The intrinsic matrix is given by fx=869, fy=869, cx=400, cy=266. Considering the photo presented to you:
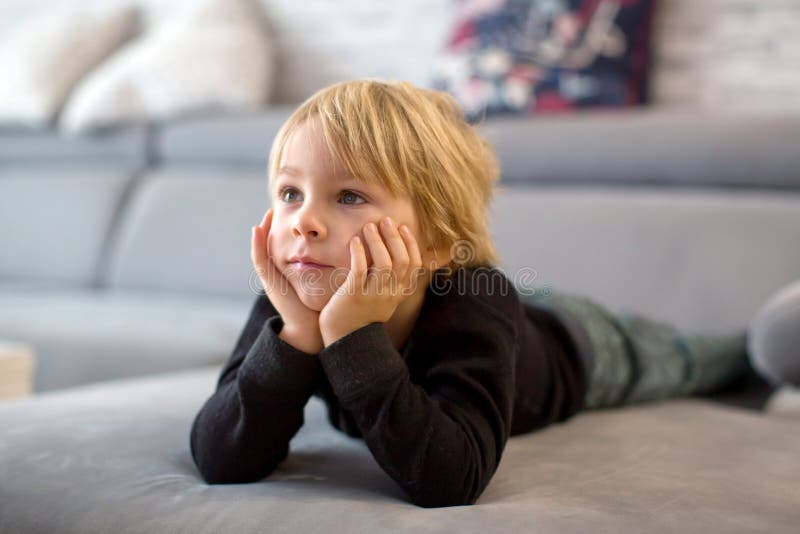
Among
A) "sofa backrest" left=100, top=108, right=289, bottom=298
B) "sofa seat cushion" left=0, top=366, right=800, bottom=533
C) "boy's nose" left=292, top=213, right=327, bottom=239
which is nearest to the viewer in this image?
"sofa seat cushion" left=0, top=366, right=800, bottom=533

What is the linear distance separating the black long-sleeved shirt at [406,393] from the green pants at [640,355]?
1.03 feet

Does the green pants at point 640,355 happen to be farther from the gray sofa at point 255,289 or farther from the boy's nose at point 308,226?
the boy's nose at point 308,226

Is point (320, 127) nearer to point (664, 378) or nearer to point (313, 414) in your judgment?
point (313, 414)

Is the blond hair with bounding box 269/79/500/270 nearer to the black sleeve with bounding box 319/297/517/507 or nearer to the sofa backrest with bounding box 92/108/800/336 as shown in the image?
the black sleeve with bounding box 319/297/517/507

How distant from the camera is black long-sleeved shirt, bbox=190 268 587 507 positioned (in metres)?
0.76

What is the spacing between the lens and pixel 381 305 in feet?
2.64

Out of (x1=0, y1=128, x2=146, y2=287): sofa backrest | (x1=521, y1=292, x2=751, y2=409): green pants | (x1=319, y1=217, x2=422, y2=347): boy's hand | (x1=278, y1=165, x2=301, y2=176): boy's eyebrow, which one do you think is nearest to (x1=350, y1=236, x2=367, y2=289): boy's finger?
(x1=319, y1=217, x2=422, y2=347): boy's hand

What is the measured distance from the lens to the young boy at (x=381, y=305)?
77 centimetres

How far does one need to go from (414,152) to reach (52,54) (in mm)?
2248

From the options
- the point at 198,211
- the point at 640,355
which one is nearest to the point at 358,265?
the point at 640,355

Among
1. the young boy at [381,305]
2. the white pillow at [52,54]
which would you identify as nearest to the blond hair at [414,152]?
the young boy at [381,305]

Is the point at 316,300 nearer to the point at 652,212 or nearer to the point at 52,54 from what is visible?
the point at 652,212

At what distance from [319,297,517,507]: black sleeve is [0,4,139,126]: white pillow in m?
2.16

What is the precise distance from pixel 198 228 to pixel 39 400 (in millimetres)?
1102
